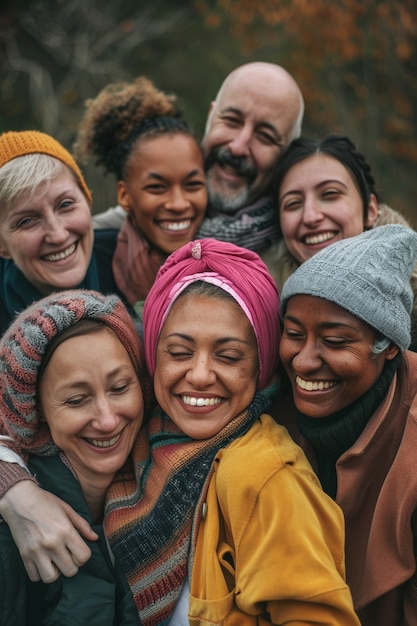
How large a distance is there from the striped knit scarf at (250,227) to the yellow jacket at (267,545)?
4.88 feet

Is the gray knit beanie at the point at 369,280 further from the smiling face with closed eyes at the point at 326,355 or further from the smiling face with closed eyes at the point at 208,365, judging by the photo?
the smiling face with closed eyes at the point at 208,365

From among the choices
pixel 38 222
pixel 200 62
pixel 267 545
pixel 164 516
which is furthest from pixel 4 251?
pixel 200 62

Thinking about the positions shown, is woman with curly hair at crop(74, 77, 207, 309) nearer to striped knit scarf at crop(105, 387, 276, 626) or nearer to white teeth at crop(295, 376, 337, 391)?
striped knit scarf at crop(105, 387, 276, 626)

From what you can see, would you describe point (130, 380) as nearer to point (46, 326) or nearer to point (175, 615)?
point (46, 326)

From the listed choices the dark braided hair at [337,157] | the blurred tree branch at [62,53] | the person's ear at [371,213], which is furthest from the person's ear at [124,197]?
the blurred tree branch at [62,53]

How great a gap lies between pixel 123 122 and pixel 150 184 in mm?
494

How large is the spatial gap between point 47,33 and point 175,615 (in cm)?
938

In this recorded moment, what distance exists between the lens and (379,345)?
2561 millimetres

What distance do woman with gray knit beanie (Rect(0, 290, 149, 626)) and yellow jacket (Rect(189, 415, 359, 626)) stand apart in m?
0.43

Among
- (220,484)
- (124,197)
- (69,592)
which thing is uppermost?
(124,197)

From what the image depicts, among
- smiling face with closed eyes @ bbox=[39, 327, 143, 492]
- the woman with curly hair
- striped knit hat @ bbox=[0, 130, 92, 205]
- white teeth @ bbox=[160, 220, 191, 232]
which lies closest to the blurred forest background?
the woman with curly hair

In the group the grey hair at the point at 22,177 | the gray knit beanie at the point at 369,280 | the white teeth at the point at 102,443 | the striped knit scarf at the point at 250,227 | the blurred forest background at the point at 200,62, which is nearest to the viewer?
the gray knit beanie at the point at 369,280

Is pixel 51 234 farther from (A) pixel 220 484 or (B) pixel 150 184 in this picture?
(A) pixel 220 484

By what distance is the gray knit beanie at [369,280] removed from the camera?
2.50m
